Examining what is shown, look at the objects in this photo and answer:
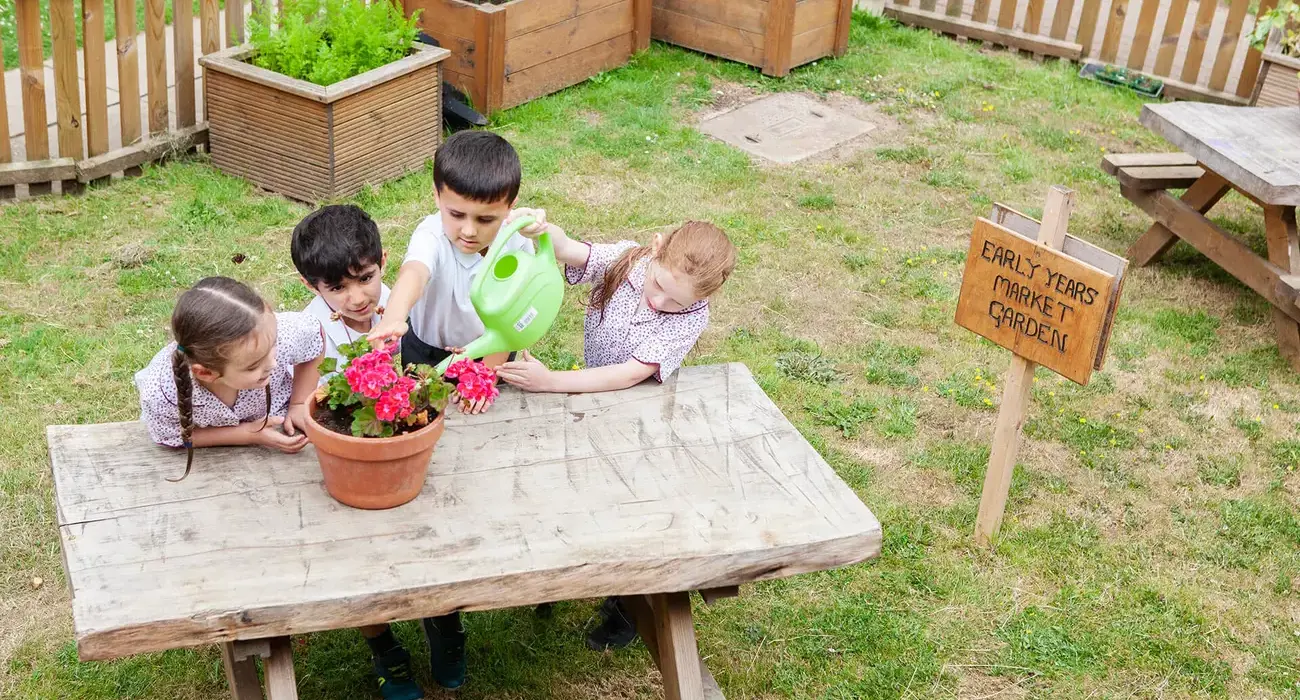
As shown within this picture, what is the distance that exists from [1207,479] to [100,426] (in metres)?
3.46

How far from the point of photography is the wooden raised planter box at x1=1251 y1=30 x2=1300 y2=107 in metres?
6.83

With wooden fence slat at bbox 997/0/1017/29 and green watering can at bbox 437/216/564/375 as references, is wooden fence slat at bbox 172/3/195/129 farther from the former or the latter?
wooden fence slat at bbox 997/0/1017/29

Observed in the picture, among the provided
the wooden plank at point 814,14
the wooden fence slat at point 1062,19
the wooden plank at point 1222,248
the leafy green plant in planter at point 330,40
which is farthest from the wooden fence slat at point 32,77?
the wooden fence slat at point 1062,19

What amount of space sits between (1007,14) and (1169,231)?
327 centimetres

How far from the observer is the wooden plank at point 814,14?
23.8 ft

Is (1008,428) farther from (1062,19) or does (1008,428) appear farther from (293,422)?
(1062,19)

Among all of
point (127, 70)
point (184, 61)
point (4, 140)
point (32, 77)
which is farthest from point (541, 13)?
point (4, 140)

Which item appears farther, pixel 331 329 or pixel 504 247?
pixel 331 329

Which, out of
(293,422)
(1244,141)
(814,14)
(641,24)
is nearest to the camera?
(293,422)

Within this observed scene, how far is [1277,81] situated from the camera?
692 centimetres

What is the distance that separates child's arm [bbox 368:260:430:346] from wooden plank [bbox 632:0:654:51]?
15.3ft

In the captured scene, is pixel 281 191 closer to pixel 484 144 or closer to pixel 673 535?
pixel 484 144

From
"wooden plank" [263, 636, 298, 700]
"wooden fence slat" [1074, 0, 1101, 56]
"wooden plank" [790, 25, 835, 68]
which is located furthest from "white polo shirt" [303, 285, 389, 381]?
"wooden fence slat" [1074, 0, 1101, 56]

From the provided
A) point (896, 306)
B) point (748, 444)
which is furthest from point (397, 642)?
point (896, 306)
